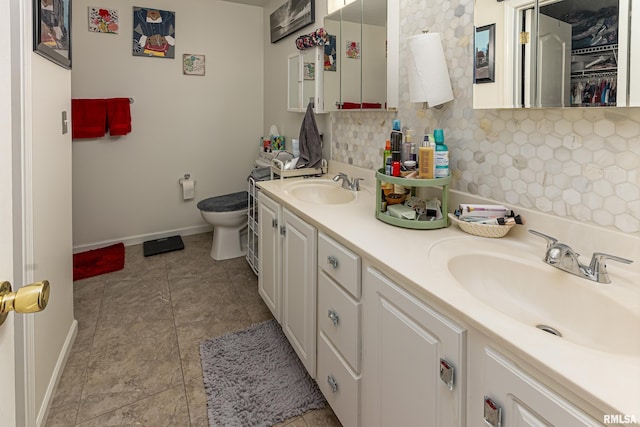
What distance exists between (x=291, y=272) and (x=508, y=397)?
44.6 inches

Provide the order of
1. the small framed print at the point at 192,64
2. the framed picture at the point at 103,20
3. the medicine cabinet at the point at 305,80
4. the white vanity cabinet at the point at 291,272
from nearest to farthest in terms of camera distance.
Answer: the white vanity cabinet at the point at 291,272 → the medicine cabinet at the point at 305,80 → the framed picture at the point at 103,20 → the small framed print at the point at 192,64

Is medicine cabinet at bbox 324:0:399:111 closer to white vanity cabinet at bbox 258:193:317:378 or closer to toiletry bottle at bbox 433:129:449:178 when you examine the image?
toiletry bottle at bbox 433:129:449:178

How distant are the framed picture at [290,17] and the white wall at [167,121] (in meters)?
0.45

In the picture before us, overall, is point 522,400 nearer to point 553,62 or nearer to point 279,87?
point 553,62

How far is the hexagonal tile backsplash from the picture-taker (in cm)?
95

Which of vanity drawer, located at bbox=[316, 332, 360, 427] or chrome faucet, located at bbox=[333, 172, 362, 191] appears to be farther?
chrome faucet, located at bbox=[333, 172, 362, 191]

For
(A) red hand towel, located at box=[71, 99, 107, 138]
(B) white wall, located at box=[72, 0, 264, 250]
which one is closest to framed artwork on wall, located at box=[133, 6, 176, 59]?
(B) white wall, located at box=[72, 0, 264, 250]

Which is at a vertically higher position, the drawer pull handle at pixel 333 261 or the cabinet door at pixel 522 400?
the drawer pull handle at pixel 333 261

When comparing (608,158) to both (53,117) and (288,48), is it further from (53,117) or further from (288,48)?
(288,48)

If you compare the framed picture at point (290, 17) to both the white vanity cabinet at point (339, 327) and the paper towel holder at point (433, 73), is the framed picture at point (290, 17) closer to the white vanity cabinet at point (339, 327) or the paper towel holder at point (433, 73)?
the paper towel holder at point (433, 73)

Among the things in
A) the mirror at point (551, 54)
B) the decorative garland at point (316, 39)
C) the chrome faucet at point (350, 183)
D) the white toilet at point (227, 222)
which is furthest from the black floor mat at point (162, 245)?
the mirror at point (551, 54)

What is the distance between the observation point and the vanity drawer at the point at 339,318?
119cm

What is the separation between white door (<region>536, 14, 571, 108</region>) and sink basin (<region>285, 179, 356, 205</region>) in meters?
1.07

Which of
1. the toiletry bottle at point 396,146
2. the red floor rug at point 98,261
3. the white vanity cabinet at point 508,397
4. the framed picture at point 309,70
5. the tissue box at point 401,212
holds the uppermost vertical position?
the framed picture at point 309,70
